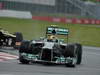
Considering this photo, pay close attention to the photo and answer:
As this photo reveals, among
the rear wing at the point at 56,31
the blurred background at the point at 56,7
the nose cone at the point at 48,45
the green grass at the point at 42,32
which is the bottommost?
the green grass at the point at 42,32

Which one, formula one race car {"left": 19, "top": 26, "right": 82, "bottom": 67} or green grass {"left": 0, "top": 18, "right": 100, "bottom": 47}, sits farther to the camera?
green grass {"left": 0, "top": 18, "right": 100, "bottom": 47}

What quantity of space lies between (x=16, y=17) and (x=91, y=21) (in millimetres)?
9331

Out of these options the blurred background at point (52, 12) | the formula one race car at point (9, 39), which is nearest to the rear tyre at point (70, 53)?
the formula one race car at point (9, 39)

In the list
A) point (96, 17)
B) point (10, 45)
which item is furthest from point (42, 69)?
point (96, 17)

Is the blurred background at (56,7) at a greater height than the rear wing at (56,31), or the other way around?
the rear wing at (56,31)

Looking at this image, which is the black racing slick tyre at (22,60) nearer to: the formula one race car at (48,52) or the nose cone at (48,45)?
the formula one race car at (48,52)

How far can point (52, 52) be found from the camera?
43.2ft

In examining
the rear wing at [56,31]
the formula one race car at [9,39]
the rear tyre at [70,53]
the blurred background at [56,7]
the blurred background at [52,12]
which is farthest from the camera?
the blurred background at [56,7]

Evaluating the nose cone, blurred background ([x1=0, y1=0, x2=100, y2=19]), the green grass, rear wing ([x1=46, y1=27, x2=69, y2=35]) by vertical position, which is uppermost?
rear wing ([x1=46, y1=27, x2=69, y2=35])

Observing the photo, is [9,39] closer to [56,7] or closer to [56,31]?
[56,31]

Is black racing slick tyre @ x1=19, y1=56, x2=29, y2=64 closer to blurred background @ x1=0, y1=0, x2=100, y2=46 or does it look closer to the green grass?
the green grass

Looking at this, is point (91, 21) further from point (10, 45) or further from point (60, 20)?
point (10, 45)

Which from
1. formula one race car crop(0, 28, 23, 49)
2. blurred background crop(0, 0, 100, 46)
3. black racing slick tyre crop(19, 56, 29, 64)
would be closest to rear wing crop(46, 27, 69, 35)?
black racing slick tyre crop(19, 56, 29, 64)

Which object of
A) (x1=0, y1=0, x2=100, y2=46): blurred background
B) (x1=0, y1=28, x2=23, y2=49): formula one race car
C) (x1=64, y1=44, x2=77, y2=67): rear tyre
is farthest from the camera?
(x1=0, y1=0, x2=100, y2=46): blurred background
